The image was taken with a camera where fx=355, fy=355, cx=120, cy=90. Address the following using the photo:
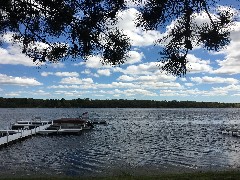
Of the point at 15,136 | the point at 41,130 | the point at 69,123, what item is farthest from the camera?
the point at 69,123

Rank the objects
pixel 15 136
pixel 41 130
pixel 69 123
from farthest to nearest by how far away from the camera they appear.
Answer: pixel 69 123
pixel 41 130
pixel 15 136

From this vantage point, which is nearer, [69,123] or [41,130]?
[41,130]

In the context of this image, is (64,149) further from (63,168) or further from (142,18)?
(142,18)

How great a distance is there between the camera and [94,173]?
24719 millimetres

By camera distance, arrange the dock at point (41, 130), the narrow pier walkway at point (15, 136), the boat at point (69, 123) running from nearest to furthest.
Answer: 1. the narrow pier walkway at point (15, 136)
2. the dock at point (41, 130)
3. the boat at point (69, 123)

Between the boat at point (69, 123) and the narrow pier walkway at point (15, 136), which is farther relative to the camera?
the boat at point (69, 123)

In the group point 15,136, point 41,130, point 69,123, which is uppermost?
point 69,123

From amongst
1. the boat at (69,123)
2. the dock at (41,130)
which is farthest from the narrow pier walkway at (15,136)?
the boat at (69,123)

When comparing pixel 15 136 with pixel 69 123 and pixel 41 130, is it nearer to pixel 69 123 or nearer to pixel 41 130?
pixel 41 130

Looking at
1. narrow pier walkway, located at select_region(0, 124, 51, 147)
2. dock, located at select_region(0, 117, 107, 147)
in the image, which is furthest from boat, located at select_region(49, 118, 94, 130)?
narrow pier walkway, located at select_region(0, 124, 51, 147)

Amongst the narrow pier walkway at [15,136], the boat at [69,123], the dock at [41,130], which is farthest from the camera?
the boat at [69,123]

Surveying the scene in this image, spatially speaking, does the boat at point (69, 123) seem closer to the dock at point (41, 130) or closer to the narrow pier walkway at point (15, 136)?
the dock at point (41, 130)

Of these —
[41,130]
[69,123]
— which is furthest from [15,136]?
[69,123]

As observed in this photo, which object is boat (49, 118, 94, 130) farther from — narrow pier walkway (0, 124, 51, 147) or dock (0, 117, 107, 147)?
narrow pier walkway (0, 124, 51, 147)
